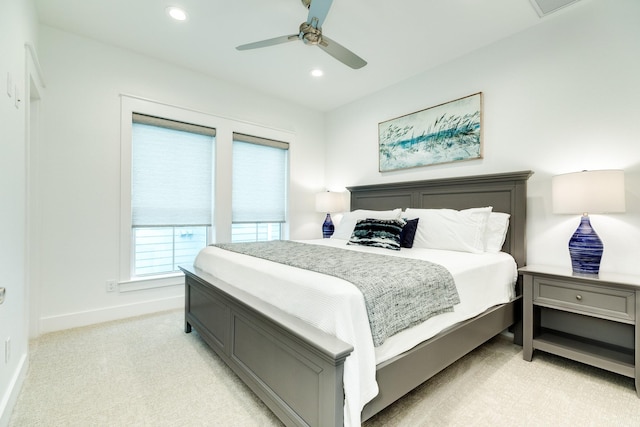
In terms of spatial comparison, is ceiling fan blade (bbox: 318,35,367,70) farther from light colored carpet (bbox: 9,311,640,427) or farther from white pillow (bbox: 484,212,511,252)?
light colored carpet (bbox: 9,311,640,427)

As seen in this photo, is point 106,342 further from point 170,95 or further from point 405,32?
point 405,32

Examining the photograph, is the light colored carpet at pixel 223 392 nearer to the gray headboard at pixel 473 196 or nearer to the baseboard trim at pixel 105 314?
the baseboard trim at pixel 105 314

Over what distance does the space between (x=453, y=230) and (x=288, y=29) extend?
8.00ft

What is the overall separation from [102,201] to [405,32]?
3.44 meters

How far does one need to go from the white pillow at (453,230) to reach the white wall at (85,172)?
287 centimetres

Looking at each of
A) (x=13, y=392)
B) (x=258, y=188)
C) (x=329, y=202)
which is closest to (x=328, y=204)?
(x=329, y=202)

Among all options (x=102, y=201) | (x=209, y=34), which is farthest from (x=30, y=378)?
(x=209, y=34)

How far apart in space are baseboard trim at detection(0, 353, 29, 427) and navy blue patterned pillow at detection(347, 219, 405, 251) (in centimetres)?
256

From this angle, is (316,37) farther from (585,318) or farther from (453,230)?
(585,318)

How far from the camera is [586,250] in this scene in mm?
2150

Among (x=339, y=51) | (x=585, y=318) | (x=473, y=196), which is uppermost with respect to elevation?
(x=339, y=51)

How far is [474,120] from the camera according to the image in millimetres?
3082

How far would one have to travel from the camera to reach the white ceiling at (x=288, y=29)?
8.04ft

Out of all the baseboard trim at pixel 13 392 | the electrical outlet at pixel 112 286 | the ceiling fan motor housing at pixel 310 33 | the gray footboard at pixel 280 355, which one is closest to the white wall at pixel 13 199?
the baseboard trim at pixel 13 392
